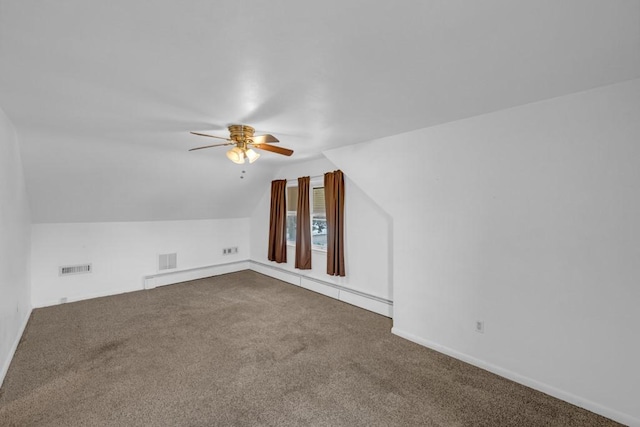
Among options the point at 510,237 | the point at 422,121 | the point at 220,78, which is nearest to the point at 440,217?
the point at 510,237

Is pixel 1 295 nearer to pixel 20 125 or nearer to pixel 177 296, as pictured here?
pixel 20 125

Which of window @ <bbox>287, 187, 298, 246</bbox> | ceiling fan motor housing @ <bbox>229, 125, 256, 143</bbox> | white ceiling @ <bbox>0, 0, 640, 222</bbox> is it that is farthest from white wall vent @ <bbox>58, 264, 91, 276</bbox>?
ceiling fan motor housing @ <bbox>229, 125, 256, 143</bbox>

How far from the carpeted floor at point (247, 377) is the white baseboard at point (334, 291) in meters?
0.22

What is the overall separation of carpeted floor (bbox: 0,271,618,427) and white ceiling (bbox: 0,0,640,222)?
233cm

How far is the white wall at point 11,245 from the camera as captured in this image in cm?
245

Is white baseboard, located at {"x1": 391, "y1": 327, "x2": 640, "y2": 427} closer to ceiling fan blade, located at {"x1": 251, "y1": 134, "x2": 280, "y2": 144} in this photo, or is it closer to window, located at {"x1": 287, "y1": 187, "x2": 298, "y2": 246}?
ceiling fan blade, located at {"x1": 251, "y1": 134, "x2": 280, "y2": 144}

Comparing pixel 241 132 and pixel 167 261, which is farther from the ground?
pixel 241 132

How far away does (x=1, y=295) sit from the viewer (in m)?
2.47

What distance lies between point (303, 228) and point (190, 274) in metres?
2.61

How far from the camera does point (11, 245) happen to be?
2.79 metres

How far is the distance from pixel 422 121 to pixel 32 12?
2750mm

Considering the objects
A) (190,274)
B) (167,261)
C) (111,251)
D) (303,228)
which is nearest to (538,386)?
(303,228)

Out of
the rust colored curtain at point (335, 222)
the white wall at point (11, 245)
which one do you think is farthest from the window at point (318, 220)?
the white wall at point (11, 245)

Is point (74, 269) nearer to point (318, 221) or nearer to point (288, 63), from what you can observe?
point (318, 221)
